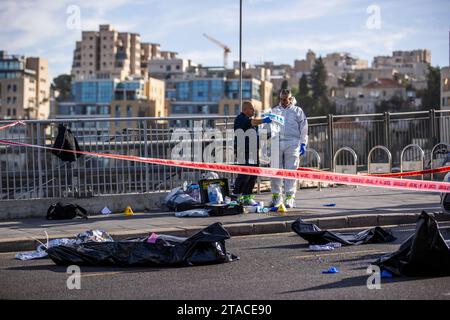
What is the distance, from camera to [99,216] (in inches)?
575

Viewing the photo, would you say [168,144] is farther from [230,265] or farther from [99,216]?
[230,265]

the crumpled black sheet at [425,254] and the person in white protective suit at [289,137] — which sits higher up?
the person in white protective suit at [289,137]

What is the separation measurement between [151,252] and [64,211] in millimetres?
4771

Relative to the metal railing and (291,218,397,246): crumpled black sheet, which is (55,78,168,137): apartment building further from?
(291,218,397,246): crumpled black sheet

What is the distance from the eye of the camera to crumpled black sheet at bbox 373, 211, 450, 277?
337 inches

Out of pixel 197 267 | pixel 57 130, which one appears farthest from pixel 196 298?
pixel 57 130

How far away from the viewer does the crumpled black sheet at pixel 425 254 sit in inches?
337

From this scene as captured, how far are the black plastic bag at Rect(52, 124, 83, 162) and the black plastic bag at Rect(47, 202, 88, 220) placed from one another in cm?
90

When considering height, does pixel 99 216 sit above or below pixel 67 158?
below

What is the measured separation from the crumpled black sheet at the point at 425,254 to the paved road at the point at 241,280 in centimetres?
19

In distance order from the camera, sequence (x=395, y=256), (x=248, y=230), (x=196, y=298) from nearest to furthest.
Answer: (x=196, y=298), (x=395, y=256), (x=248, y=230)

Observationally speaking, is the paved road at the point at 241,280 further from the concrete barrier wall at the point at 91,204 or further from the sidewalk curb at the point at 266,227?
the concrete barrier wall at the point at 91,204

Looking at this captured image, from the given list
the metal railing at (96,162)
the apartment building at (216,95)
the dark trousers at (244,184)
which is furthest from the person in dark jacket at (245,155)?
the apartment building at (216,95)

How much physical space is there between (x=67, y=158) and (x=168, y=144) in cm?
213
